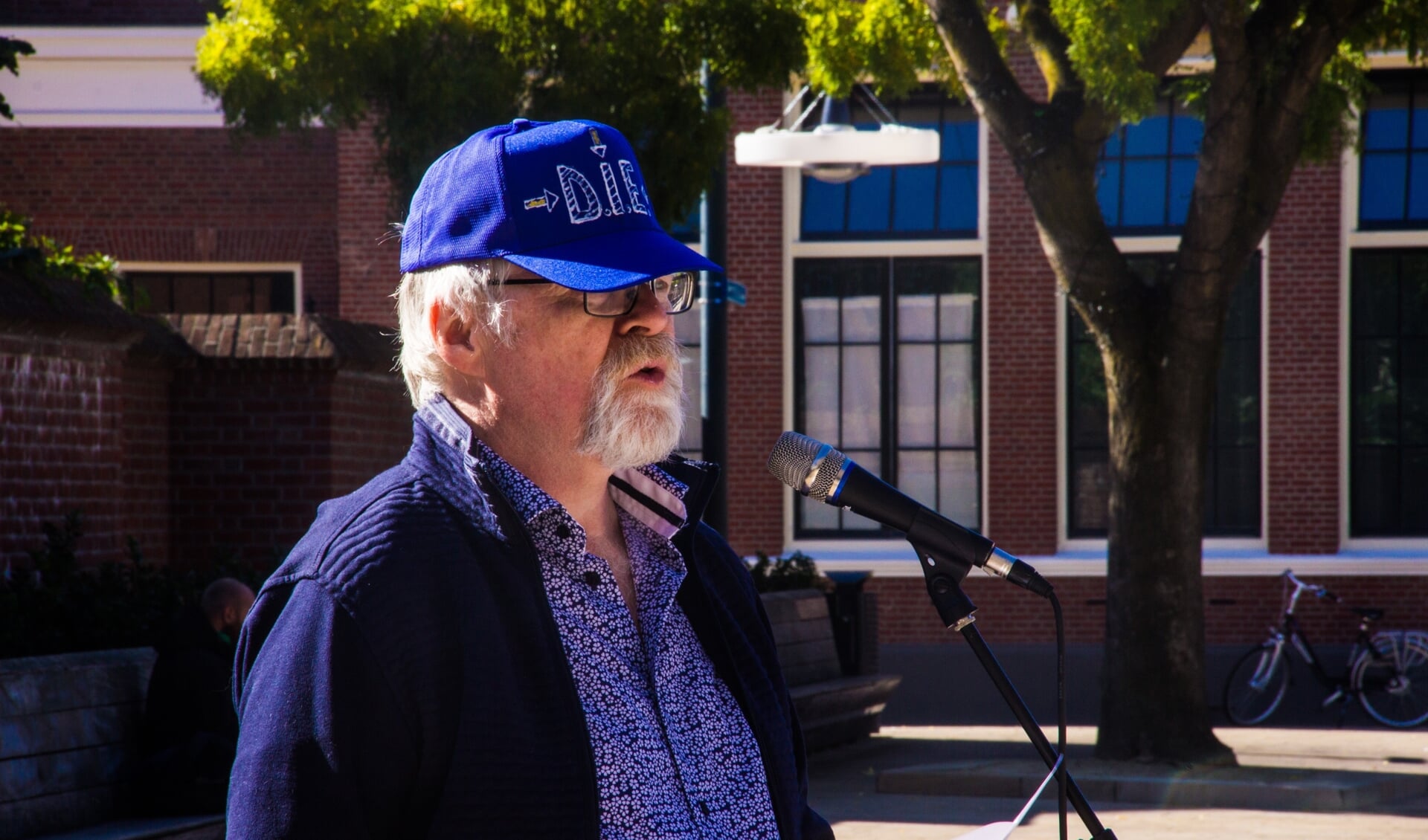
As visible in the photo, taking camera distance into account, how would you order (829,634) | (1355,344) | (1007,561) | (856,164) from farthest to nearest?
(1355,344)
(829,634)
(856,164)
(1007,561)

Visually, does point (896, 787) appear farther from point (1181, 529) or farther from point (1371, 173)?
point (1371, 173)

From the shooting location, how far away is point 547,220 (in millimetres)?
2096

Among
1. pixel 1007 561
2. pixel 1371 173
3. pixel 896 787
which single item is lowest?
pixel 896 787

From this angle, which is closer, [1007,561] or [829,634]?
[1007,561]

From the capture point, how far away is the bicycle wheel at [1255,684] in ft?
44.2

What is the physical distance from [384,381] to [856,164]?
3.41m

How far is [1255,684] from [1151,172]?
5302 mm

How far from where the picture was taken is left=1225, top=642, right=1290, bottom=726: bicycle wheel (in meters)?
13.5

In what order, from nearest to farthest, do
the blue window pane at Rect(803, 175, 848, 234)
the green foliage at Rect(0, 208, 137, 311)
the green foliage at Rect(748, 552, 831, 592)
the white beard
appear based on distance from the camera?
the white beard < the green foliage at Rect(0, 208, 137, 311) < the green foliage at Rect(748, 552, 831, 592) < the blue window pane at Rect(803, 175, 848, 234)

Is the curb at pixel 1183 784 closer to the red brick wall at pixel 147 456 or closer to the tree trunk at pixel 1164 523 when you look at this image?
the tree trunk at pixel 1164 523

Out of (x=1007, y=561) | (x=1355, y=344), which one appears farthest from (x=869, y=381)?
(x=1007, y=561)

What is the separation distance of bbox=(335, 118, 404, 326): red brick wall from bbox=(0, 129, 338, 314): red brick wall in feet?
1.21

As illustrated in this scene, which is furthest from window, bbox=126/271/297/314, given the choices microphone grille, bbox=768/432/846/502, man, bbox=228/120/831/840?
man, bbox=228/120/831/840

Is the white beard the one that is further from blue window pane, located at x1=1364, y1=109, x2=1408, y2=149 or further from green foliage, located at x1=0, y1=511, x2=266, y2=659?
blue window pane, located at x1=1364, y1=109, x2=1408, y2=149
